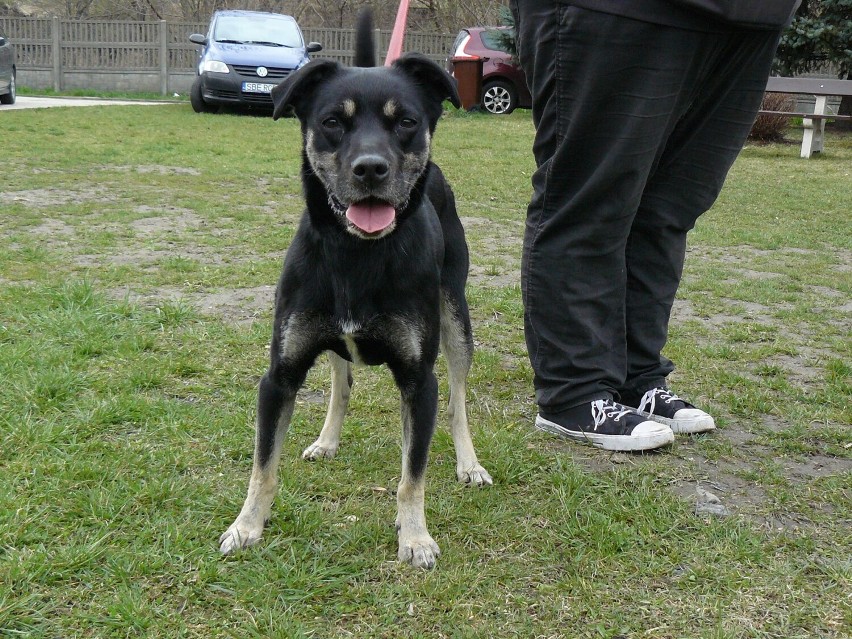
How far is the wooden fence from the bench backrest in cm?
1292

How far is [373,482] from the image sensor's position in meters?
2.99

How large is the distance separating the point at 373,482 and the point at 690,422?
1.38 metres

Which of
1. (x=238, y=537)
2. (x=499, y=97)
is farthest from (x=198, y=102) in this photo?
(x=238, y=537)

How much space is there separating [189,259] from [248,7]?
28.3 m

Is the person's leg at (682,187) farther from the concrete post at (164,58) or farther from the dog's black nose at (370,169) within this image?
the concrete post at (164,58)

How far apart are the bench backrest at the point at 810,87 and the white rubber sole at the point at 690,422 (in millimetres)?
10836

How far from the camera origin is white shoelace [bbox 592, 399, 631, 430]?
10.9 ft

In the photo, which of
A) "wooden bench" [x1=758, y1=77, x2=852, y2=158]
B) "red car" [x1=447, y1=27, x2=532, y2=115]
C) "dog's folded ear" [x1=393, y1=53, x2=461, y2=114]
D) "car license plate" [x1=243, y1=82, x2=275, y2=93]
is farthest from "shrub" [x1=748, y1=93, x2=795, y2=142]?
"dog's folded ear" [x1=393, y1=53, x2=461, y2=114]

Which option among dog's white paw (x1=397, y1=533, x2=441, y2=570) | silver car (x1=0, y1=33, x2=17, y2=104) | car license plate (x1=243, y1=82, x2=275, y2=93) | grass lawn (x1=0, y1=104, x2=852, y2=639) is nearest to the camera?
grass lawn (x1=0, y1=104, x2=852, y2=639)

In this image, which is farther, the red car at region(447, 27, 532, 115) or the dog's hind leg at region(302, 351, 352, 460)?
the red car at region(447, 27, 532, 115)

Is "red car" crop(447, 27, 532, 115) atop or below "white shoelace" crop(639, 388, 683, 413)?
atop

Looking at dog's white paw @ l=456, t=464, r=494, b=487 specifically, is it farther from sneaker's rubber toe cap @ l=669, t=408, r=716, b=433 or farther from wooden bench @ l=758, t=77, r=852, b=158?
wooden bench @ l=758, t=77, r=852, b=158

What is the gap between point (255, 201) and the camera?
316 inches

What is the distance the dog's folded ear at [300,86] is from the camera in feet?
8.36
